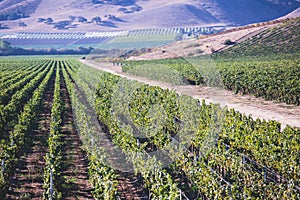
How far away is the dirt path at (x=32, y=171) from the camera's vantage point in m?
11.2

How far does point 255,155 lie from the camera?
12281 mm

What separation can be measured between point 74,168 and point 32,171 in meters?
1.35

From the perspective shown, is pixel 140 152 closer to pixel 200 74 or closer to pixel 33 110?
pixel 33 110

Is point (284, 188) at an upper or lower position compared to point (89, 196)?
upper

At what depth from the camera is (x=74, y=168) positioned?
1345 centimetres

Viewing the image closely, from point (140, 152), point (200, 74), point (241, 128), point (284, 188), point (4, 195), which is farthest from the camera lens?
point (200, 74)

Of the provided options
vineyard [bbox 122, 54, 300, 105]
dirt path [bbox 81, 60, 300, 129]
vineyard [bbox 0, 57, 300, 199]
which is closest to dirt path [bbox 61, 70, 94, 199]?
vineyard [bbox 0, 57, 300, 199]

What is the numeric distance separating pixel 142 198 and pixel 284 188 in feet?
12.4

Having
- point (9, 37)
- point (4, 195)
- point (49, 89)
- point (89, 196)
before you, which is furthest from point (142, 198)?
point (9, 37)

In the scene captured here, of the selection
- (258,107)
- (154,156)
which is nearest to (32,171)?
(154,156)

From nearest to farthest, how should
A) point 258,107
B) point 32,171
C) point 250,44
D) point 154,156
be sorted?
point 154,156
point 32,171
point 258,107
point 250,44

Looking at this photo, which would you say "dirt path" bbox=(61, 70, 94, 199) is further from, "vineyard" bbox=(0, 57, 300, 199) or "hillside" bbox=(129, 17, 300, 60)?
"hillside" bbox=(129, 17, 300, 60)

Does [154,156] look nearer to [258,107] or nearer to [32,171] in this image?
[32,171]

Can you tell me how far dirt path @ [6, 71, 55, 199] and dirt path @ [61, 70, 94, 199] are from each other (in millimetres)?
766
